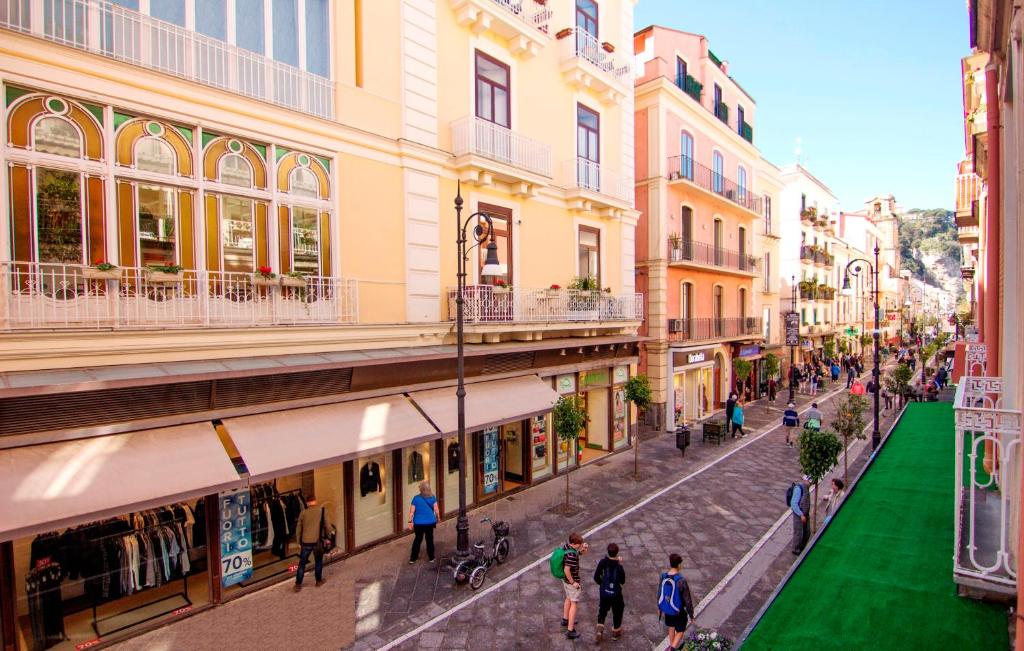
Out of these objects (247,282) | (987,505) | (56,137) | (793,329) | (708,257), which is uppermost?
(708,257)

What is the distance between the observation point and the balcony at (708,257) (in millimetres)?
22000

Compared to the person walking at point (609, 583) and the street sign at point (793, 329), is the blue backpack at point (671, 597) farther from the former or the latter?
the street sign at point (793, 329)

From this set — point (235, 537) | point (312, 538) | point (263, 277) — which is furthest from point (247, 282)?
point (312, 538)

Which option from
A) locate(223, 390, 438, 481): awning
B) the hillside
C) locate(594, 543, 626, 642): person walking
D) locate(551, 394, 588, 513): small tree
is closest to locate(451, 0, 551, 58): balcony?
locate(223, 390, 438, 481): awning

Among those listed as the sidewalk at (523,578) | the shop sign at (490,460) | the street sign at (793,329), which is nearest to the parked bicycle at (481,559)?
the sidewalk at (523,578)

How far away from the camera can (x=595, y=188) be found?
17.3 meters

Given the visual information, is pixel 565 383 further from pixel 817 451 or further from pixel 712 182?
pixel 712 182

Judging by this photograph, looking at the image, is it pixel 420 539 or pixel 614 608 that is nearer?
pixel 614 608

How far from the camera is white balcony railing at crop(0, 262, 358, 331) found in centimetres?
701

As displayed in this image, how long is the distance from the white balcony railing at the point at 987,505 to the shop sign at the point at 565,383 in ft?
32.5

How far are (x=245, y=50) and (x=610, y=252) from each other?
12562mm

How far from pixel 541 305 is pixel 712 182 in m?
15.0

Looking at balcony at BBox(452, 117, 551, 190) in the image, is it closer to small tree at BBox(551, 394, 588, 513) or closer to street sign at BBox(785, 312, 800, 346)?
small tree at BBox(551, 394, 588, 513)

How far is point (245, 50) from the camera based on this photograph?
918 cm
